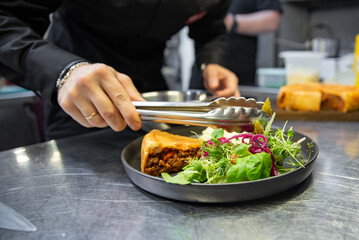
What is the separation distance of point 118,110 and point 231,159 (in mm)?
387

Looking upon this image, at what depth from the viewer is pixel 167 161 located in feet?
3.01

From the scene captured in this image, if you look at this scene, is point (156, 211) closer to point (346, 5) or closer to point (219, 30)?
point (219, 30)

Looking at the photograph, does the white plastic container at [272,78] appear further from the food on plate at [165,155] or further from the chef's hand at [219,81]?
the food on plate at [165,155]

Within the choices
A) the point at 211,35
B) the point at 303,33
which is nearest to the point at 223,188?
the point at 211,35

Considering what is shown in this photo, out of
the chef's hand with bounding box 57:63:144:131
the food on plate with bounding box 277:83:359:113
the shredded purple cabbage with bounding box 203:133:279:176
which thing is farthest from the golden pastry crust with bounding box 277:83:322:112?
the chef's hand with bounding box 57:63:144:131

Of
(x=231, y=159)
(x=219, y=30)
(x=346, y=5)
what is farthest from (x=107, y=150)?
(x=346, y=5)

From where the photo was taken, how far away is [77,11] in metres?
1.50

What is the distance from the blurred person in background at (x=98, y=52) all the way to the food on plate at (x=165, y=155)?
12 cm

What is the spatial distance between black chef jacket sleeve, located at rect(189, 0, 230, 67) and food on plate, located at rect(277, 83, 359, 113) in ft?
1.57

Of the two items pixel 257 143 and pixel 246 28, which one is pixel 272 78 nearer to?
pixel 246 28

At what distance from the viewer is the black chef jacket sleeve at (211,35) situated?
193 cm

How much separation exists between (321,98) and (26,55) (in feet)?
5.14

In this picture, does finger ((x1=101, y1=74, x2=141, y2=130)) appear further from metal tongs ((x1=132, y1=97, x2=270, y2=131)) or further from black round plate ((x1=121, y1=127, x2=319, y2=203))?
black round plate ((x1=121, y1=127, x2=319, y2=203))

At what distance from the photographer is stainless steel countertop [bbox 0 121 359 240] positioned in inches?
26.9
